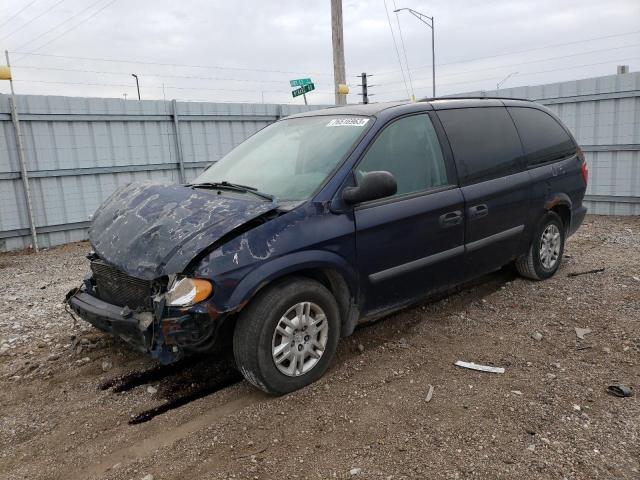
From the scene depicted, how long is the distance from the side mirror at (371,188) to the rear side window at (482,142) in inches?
42.1

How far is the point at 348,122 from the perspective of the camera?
12.8 feet

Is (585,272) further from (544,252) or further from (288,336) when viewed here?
(288,336)

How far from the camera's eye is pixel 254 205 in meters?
3.27

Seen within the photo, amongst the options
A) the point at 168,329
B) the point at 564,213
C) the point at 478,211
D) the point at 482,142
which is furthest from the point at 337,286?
the point at 564,213

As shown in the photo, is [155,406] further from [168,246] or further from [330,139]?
[330,139]

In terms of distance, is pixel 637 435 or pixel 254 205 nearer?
pixel 637 435

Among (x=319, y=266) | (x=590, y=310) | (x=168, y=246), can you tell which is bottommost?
(x=590, y=310)

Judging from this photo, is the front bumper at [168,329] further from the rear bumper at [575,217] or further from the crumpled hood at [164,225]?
the rear bumper at [575,217]

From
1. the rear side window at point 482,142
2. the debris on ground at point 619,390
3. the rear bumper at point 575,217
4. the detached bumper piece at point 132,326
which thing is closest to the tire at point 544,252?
the rear bumper at point 575,217

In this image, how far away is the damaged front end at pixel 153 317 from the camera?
9.70 ft

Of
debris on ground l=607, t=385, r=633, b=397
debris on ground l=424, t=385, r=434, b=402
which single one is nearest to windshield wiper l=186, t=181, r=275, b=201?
debris on ground l=424, t=385, r=434, b=402

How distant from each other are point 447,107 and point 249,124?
7451 millimetres

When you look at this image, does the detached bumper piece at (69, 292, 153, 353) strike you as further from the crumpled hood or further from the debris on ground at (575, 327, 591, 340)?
the debris on ground at (575, 327, 591, 340)

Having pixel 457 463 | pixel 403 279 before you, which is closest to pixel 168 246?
pixel 403 279
